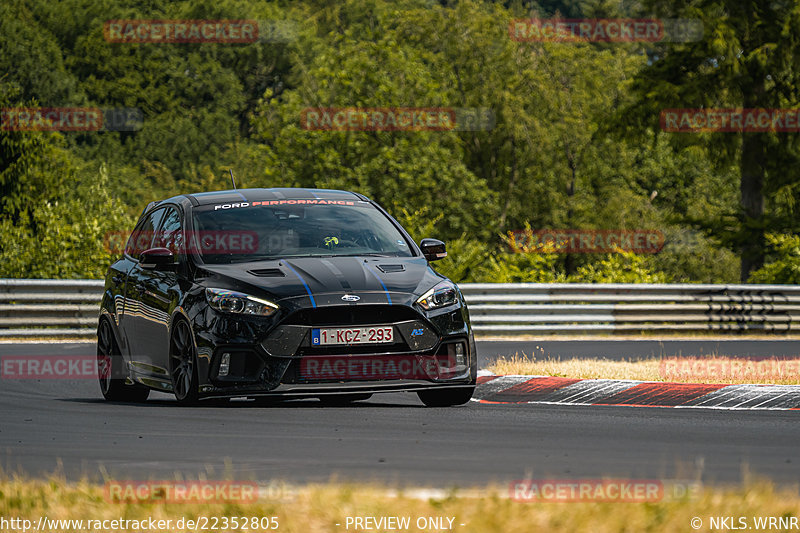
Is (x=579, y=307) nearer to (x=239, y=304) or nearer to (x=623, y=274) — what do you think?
(x=623, y=274)

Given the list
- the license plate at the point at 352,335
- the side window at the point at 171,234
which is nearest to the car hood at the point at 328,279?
the license plate at the point at 352,335

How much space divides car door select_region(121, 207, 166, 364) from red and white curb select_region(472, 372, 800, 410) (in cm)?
273

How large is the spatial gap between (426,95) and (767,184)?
22.7 meters

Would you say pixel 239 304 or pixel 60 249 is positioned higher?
pixel 239 304

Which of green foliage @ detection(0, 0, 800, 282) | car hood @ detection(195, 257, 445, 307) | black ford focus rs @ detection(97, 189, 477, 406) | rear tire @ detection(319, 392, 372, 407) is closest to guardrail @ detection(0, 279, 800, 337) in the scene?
green foliage @ detection(0, 0, 800, 282)

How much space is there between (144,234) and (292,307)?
2912 millimetres

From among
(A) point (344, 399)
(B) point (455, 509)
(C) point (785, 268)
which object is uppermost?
(B) point (455, 509)

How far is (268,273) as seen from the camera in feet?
30.6

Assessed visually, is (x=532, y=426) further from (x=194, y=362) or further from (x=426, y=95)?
(x=426, y=95)

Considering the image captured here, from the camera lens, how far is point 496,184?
59406 millimetres

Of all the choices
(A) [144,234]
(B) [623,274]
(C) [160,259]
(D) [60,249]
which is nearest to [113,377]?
A: (A) [144,234]

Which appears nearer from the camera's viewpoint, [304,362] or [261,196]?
[304,362]

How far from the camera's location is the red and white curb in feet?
33.1

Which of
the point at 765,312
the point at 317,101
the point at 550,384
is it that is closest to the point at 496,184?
the point at 317,101
